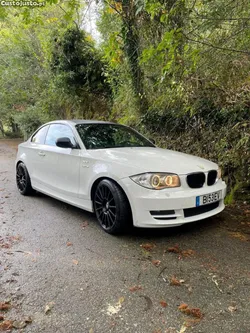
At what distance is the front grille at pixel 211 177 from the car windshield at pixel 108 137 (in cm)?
142

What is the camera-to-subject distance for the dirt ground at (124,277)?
2.08 meters

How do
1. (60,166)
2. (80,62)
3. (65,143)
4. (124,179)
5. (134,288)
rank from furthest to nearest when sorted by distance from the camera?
(80,62), (60,166), (65,143), (124,179), (134,288)

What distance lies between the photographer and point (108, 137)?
15.1ft

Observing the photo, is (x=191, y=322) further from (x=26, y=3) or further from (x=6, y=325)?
(x=26, y=3)

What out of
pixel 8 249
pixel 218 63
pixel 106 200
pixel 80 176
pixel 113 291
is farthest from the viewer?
pixel 218 63

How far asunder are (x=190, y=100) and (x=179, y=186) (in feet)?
10.4

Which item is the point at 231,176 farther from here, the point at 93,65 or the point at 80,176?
the point at 93,65

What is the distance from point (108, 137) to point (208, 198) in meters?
1.95

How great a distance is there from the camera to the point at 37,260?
9.97ft

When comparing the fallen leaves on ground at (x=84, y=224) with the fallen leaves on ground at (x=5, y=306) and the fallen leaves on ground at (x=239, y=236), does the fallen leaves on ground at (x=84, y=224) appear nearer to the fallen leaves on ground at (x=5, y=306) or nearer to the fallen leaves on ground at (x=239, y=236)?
the fallen leaves on ground at (x=5, y=306)

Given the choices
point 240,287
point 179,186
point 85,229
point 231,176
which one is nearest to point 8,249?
point 85,229

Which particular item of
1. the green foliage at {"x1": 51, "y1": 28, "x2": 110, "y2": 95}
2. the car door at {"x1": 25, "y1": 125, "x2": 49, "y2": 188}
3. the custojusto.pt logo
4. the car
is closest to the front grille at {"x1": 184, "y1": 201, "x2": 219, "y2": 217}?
the car

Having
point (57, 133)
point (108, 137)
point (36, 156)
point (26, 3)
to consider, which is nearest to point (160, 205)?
point (108, 137)

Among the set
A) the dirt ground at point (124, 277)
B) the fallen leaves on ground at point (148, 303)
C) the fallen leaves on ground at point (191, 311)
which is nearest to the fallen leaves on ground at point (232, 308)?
the dirt ground at point (124, 277)
